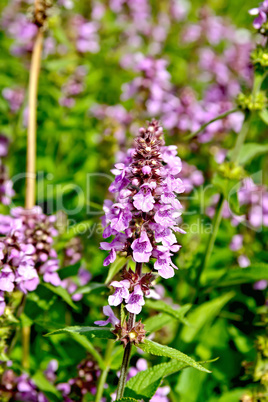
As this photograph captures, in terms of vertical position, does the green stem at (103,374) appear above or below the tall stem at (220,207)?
below

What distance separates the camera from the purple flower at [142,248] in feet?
6.60

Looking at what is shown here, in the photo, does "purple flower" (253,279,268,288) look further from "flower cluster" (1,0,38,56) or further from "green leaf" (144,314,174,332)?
"flower cluster" (1,0,38,56)

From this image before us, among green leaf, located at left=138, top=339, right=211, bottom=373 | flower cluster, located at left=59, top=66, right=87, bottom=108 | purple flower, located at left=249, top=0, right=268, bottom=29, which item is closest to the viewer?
green leaf, located at left=138, top=339, right=211, bottom=373

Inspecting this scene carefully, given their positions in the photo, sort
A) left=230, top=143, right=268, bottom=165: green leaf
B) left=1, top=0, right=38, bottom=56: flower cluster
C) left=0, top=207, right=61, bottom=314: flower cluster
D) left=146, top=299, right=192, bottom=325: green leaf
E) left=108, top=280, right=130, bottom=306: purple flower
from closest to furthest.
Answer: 1. left=108, top=280, right=130, bottom=306: purple flower
2. left=0, top=207, right=61, bottom=314: flower cluster
3. left=146, top=299, right=192, bottom=325: green leaf
4. left=230, top=143, right=268, bottom=165: green leaf
5. left=1, top=0, right=38, bottom=56: flower cluster

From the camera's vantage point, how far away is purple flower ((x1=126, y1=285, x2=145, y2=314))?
206 cm

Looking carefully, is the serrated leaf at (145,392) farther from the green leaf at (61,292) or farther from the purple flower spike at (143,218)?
the green leaf at (61,292)

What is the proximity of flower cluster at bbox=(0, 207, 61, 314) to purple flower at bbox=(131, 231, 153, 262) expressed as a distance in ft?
2.73

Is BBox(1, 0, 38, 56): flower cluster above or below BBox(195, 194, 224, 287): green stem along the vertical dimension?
above

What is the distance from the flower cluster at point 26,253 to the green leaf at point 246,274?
4.23 feet

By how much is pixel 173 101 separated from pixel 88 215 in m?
1.84

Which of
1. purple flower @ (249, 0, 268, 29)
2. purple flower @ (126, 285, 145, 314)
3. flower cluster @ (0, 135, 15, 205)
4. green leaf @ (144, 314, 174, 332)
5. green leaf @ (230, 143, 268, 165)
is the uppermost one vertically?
purple flower @ (249, 0, 268, 29)

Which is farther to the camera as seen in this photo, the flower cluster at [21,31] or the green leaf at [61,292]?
the flower cluster at [21,31]

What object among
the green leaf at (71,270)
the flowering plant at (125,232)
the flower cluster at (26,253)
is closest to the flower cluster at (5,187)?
the flowering plant at (125,232)

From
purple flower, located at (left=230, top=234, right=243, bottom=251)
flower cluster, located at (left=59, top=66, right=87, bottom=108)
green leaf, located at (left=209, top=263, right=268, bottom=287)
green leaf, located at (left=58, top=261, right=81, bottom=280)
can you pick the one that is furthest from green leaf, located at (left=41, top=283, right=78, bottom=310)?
flower cluster, located at (left=59, top=66, right=87, bottom=108)
